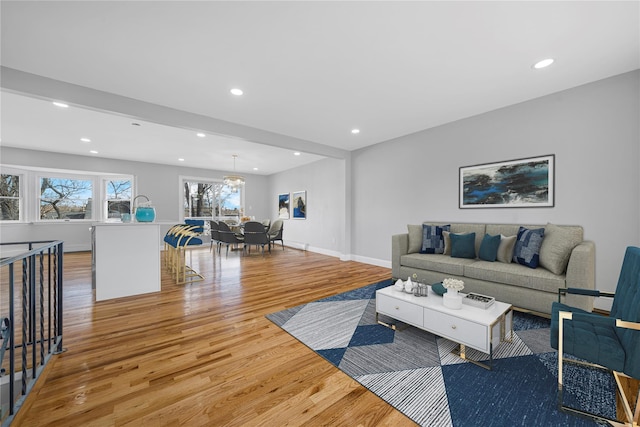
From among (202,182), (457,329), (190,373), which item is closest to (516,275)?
(457,329)

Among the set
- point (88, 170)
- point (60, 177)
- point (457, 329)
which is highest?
point (88, 170)

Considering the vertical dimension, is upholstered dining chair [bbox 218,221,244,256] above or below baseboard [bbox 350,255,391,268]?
above

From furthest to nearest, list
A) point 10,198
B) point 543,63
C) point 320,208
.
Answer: point 320,208
point 10,198
point 543,63

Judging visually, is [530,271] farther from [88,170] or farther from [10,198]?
[10,198]

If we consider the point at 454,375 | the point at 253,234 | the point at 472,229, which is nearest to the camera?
the point at 454,375

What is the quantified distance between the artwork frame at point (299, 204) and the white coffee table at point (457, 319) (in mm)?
5318

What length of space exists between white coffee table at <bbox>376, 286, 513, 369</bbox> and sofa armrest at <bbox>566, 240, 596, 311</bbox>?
2.58 ft

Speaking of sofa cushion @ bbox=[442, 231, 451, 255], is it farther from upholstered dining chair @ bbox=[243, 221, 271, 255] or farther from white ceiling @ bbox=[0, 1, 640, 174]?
upholstered dining chair @ bbox=[243, 221, 271, 255]

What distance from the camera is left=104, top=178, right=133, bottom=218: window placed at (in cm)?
713

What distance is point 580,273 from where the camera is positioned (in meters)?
2.34

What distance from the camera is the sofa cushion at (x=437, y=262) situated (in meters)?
3.16

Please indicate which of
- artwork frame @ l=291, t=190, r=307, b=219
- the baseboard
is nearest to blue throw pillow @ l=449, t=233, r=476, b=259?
the baseboard

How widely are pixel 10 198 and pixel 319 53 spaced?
27.0 feet

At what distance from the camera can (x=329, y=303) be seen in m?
3.09
